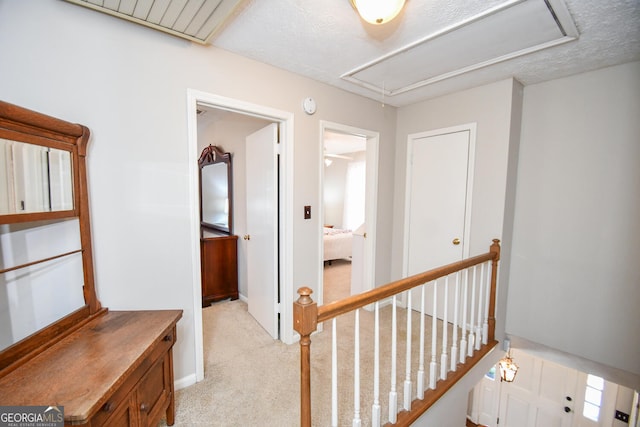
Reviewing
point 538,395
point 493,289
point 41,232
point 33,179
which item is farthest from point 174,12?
point 538,395

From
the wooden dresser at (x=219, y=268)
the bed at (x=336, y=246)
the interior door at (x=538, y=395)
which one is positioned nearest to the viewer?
the wooden dresser at (x=219, y=268)

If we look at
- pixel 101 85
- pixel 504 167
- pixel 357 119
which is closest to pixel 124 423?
pixel 101 85

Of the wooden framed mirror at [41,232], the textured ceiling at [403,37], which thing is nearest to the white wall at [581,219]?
the textured ceiling at [403,37]

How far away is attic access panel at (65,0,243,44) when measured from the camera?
1.37 metres

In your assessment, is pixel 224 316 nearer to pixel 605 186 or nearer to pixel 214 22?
pixel 214 22

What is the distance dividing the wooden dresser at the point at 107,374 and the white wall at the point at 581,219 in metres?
3.04

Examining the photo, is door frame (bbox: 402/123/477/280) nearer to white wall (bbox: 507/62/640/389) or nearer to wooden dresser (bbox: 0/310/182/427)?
white wall (bbox: 507/62/640/389)

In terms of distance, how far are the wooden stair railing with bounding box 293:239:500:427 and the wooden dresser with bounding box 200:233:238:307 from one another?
93.1 inches

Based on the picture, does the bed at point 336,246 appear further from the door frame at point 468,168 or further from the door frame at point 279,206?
the door frame at point 279,206

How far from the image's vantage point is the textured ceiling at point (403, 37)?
1.49 metres

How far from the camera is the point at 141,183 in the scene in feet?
5.45

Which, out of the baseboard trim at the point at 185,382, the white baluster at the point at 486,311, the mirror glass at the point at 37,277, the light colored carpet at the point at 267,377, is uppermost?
the mirror glass at the point at 37,277

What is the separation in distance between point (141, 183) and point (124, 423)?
3.99 feet

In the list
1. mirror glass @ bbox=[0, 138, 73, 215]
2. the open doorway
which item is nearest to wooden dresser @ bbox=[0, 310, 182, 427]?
mirror glass @ bbox=[0, 138, 73, 215]
